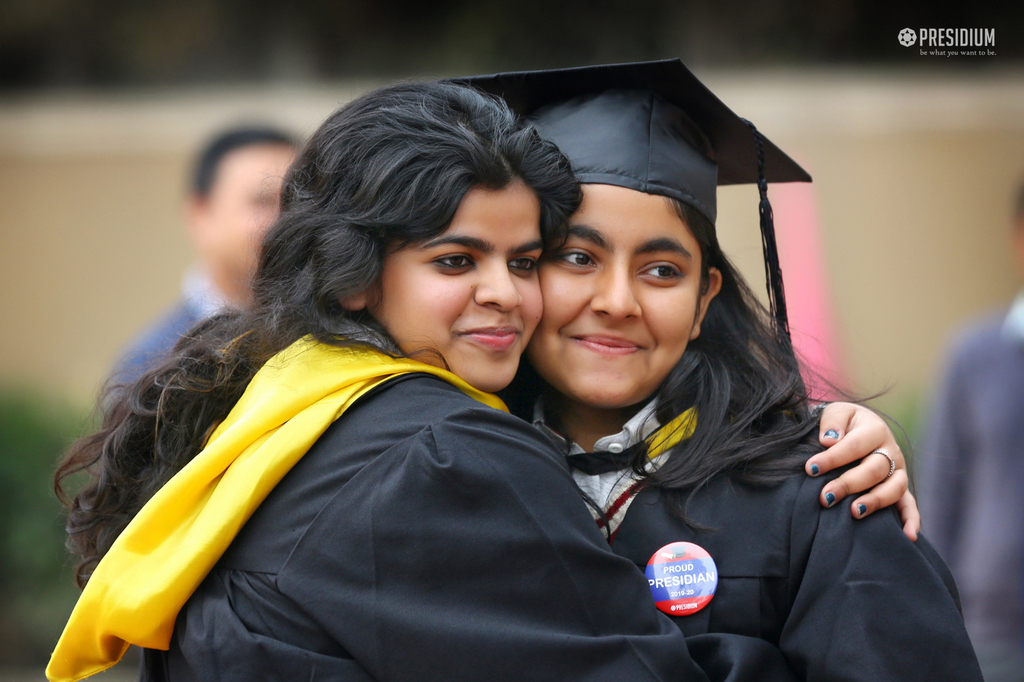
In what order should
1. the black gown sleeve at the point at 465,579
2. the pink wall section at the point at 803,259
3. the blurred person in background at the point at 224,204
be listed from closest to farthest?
1. the black gown sleeve at the point at 465,579
2. the blurred person in background at the point at 224,204
3. the pink wall section at the point at 803,259

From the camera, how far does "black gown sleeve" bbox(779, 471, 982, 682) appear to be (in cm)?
182

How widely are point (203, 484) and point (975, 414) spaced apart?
352cm

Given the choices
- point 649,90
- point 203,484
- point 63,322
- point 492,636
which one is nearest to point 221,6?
point 63,322

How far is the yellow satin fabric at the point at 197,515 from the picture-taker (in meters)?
1.75

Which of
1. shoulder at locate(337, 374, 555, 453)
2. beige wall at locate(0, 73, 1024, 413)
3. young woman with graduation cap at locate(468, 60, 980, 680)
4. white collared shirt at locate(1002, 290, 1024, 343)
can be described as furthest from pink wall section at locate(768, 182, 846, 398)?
shoulder at locate(337, 374, 555, 453)

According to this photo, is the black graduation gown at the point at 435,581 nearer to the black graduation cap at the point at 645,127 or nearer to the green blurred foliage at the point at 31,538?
the black graduation cap at the point at 645,127

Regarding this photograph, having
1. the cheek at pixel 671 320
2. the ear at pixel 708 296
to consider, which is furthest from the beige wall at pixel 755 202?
the cheek at pixel 671 320

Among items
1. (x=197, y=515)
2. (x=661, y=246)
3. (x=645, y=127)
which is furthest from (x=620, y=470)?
(x=197, y=515)

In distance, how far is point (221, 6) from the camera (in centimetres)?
695

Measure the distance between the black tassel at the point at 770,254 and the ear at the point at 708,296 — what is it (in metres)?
0.13

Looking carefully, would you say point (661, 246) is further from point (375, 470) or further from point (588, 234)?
point (375, 470)

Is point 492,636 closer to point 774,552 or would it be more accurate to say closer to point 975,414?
point 774,552

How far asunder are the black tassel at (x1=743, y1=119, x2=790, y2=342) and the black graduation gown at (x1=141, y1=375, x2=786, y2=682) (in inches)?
→ 33.8

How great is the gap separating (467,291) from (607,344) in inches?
14.7
